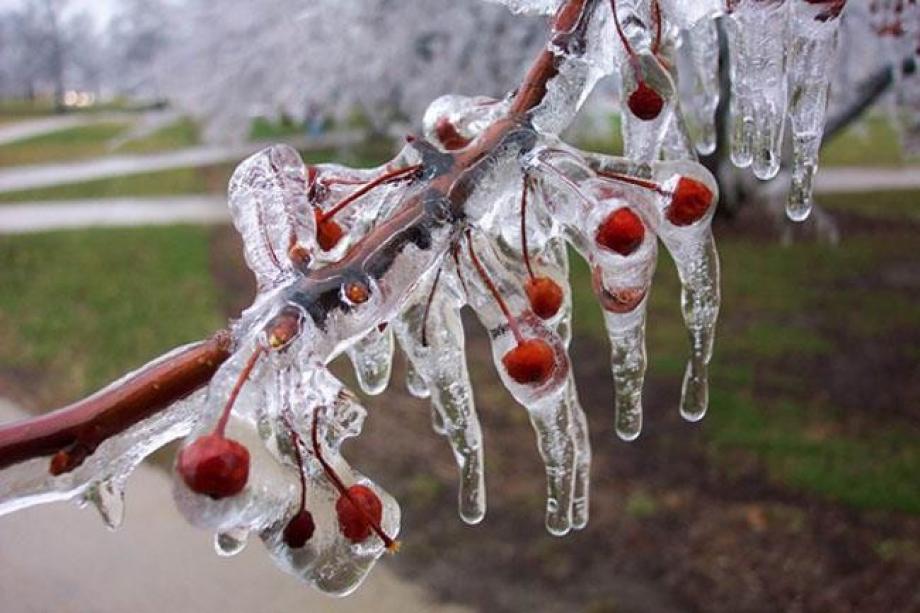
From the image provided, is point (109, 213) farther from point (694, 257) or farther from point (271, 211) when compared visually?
point (694, 257)

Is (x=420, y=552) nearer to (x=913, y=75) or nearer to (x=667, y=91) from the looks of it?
(x=913, y=75)

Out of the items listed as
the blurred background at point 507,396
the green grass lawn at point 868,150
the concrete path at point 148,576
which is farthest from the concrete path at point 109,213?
the green grass lawn at point 868,150

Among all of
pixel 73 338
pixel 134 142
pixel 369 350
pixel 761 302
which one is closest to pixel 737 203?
pixel 761 302

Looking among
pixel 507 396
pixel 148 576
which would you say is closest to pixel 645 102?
pixel 148 576

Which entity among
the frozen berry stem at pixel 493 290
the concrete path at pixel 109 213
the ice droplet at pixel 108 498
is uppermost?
the frozen berry stem at pixel 493 290

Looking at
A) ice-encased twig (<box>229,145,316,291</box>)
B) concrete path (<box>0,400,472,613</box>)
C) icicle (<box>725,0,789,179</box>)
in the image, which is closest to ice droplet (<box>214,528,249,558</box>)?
ice-encased twig (<box>229,145,316,291</box>)

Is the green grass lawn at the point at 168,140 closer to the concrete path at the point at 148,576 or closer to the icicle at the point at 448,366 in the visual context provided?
the concrete path at the point at 148,576
